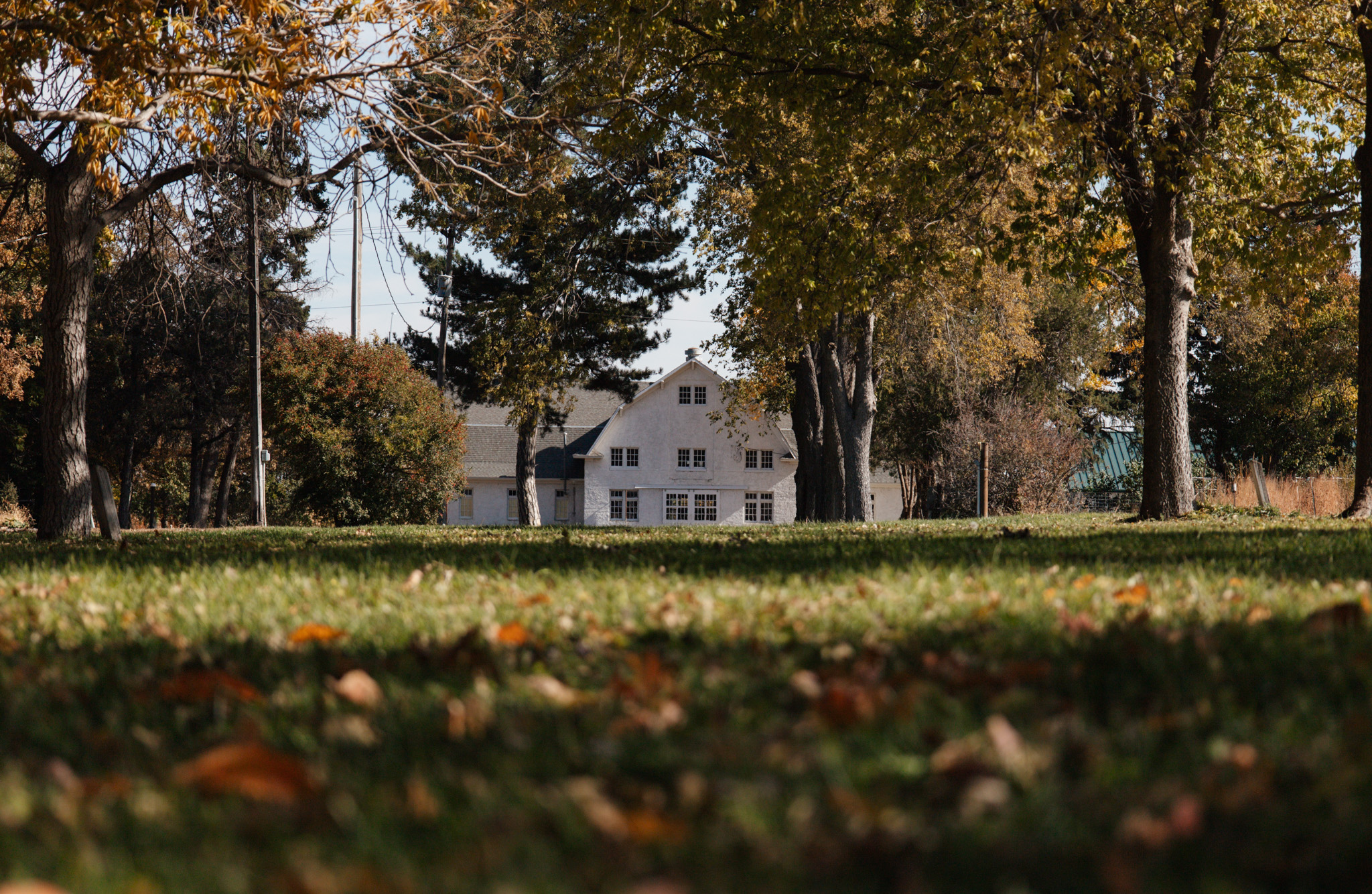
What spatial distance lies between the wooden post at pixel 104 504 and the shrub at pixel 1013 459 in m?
24.8

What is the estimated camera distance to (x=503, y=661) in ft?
10.5

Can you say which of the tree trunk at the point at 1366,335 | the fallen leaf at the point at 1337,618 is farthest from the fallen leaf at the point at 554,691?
the tree trunk at the point at 1366,335

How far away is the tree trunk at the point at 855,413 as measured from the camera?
80.2 feet

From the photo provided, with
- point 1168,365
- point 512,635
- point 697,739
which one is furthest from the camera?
point 1168,365

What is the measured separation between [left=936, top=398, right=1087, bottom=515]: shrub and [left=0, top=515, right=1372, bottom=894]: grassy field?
27724mm

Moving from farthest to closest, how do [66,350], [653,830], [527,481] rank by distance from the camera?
[527,481]
[66,350]
[653,830]

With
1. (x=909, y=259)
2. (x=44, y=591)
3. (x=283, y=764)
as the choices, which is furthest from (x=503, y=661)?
(x=909, y=259)

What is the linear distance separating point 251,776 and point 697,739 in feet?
2.91

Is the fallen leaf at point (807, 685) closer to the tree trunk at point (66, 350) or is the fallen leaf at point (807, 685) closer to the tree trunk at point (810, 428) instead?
the tree trunk at point (66, 350)

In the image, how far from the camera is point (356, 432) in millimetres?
28109

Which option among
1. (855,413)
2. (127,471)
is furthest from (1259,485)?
(127,471)

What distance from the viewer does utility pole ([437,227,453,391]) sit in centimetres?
3738

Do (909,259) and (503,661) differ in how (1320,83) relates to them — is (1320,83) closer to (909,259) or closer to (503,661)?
(909,259)

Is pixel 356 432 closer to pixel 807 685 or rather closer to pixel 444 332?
pixel 444 332
